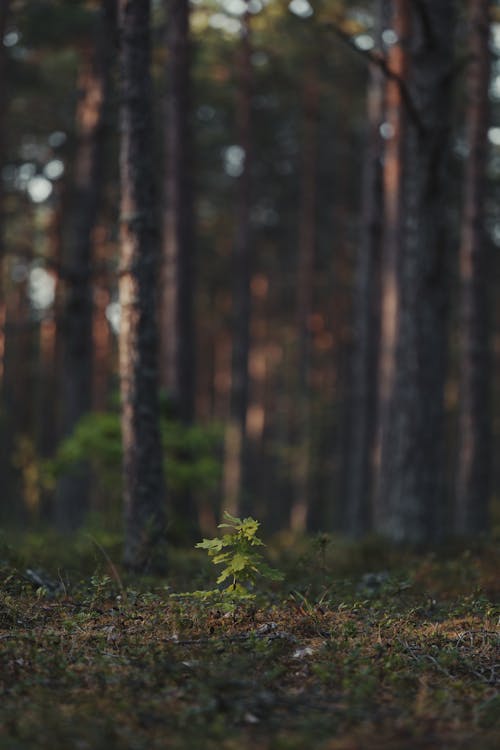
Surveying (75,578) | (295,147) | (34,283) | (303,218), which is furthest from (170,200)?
(34,283)

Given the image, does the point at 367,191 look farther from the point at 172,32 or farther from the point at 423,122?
the point at 423,122

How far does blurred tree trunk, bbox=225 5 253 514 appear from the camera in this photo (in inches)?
926

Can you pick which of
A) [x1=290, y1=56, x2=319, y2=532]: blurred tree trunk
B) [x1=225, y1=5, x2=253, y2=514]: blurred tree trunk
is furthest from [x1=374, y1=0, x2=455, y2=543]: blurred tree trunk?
[x1=290, y1=56, x2=319, y2=532]: blurred tree trunk

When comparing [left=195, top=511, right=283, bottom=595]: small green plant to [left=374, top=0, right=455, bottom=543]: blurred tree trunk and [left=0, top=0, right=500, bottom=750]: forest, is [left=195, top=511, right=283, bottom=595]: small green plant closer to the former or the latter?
[left=0, top=0, right=500, bottom=750]: forest

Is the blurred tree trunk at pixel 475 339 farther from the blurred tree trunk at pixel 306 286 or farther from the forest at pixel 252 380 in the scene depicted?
the blurred tree trunk at pixel 306 286

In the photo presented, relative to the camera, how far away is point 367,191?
20.1 m

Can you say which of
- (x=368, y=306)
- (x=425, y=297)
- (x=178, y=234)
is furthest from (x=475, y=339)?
(x=368, y=306)

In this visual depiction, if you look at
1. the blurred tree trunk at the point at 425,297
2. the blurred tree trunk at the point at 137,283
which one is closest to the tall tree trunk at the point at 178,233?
the blurred tree trunk at the point at 425,297

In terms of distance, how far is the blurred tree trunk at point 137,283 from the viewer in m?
8.62

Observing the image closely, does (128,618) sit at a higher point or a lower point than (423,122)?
lower

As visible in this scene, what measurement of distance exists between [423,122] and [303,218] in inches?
749

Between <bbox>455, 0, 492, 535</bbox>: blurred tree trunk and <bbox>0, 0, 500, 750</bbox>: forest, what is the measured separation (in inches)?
1.7

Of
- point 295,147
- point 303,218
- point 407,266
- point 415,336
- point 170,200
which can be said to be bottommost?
point 415,336

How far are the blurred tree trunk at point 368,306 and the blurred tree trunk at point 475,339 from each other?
2.86 m
